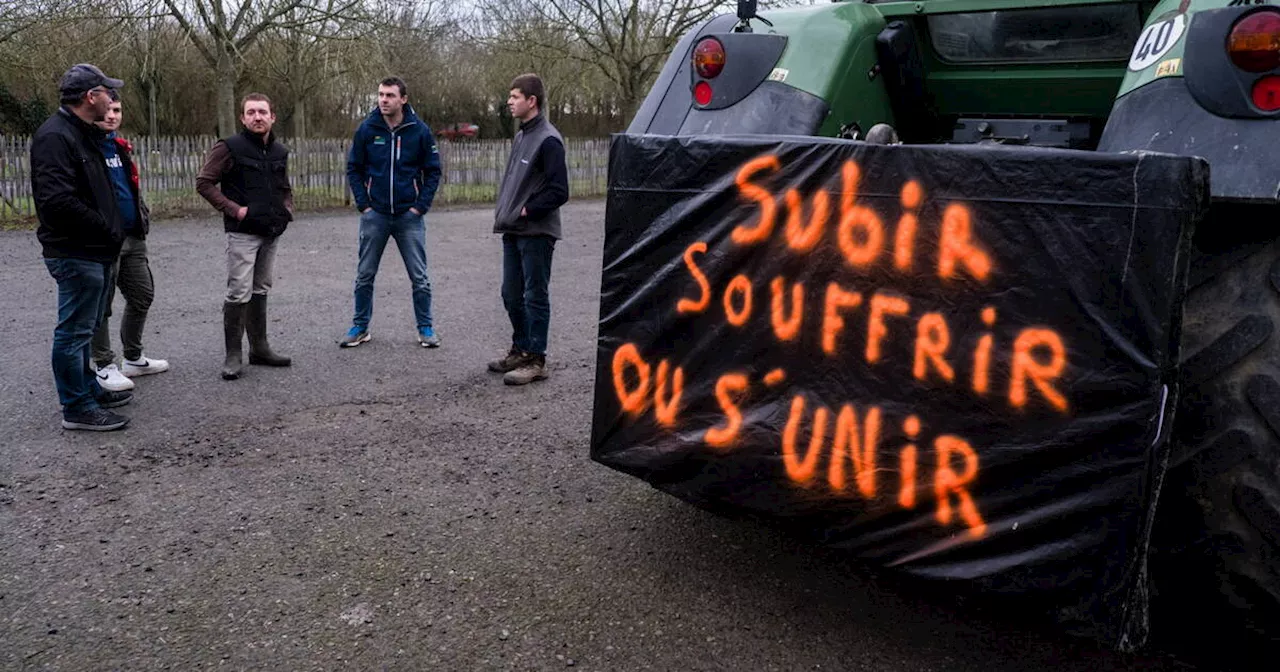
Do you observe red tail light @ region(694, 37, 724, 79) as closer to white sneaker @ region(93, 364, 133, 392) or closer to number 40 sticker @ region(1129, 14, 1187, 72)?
number 40 sticker @ region(1129, 14, 1187, 72)

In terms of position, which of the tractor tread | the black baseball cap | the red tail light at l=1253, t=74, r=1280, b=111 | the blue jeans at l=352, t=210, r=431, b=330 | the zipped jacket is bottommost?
the blue jeans at l=352, t=210, r=431, b=330

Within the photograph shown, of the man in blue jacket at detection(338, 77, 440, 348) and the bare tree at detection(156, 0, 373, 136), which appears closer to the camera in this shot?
the man in blue jacket at detection(338, 77, 440, 348)

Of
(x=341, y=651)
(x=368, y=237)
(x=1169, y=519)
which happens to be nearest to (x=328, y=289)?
(x=368, y=237)

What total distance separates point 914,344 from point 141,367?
4.76 m

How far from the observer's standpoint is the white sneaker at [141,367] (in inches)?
215

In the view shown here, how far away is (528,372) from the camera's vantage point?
18.2 ft

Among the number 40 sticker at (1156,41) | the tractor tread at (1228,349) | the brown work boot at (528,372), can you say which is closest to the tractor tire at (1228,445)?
the tractor tread at (1228,349)

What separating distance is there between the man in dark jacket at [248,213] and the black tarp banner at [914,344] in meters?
3.61

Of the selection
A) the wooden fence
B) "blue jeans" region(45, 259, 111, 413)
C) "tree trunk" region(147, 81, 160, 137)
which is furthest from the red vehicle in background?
"blue jeans" region(45, 259, 111, 413)

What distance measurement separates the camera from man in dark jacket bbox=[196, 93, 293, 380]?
5.63m

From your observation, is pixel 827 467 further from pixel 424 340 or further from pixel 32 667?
pixel 424 340

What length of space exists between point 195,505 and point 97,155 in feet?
6.86

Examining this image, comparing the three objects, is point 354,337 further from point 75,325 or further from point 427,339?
point 75,325

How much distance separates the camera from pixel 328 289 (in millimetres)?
8531
